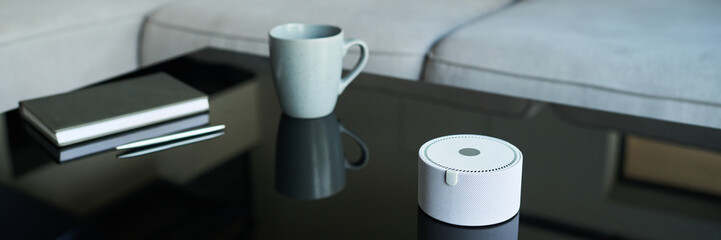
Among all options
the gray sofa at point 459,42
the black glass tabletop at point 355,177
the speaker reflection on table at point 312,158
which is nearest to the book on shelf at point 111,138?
the black glass tabletop at point 355,177

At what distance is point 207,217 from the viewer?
0.64 meters

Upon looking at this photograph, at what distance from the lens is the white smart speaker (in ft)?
1.87

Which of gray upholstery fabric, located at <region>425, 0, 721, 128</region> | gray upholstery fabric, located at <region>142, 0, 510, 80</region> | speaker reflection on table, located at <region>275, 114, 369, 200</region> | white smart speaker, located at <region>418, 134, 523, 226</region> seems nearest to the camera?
white smart speaker, located at <region>418, 134, 523, 226</region>

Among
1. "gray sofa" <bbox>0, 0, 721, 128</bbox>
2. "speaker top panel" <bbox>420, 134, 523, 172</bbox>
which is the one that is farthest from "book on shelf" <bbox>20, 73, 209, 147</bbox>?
"gray sofa" <bbox>0, 0, 721, 128</bbox>

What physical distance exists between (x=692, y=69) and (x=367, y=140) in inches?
22.7

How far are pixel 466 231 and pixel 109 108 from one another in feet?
1.59

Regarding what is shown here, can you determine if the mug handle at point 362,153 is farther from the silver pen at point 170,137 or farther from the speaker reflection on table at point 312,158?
the silver pen at point 170,137

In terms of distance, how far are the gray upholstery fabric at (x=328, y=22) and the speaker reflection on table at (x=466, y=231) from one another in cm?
73

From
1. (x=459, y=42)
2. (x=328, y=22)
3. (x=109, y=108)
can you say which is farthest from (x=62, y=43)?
(x=459, y=42)

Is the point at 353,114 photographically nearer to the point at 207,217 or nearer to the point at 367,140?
the point at 367,140

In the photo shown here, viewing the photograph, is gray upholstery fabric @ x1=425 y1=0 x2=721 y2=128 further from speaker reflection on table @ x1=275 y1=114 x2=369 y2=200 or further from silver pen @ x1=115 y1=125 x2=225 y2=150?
silver pen @ x1=115 y1=125 x2=225 y2=150

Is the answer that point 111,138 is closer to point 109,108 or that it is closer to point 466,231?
point 109,108

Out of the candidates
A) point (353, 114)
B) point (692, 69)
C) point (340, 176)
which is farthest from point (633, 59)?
point (340, 176)

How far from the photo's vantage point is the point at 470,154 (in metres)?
0.60
